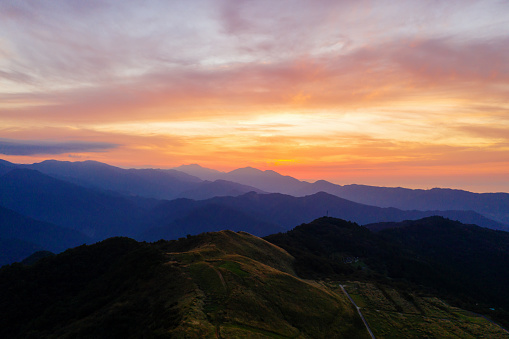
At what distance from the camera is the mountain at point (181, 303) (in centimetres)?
2866

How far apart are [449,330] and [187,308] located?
46.1 m

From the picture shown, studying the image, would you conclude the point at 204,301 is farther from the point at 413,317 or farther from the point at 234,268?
the point at 413,317

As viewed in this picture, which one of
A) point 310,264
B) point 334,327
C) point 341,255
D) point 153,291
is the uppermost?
point 153,291

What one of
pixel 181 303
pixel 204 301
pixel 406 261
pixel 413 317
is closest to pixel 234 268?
pixel 204 301

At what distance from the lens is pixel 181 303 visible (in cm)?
3134

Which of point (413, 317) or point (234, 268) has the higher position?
point (234, 268)

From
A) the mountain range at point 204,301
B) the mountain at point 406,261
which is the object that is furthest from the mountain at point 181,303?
the mountain at point 406,261

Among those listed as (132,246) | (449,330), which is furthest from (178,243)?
(449,330)

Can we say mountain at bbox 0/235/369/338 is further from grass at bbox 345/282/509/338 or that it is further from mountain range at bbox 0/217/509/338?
grass at bbox 345/282/509/338

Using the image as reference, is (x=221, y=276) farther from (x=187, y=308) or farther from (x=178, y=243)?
(x=178, y=243)

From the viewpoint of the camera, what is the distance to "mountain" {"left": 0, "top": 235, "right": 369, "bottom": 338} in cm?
2866

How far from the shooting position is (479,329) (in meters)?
46.0

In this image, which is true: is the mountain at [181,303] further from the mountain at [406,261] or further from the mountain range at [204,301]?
the mountain at [406,261]

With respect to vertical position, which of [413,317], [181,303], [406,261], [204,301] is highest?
[181,303]
